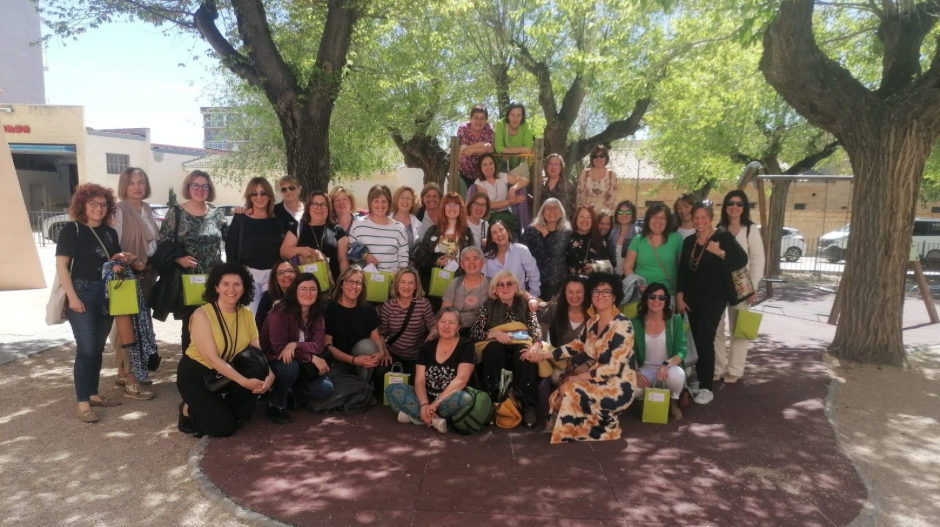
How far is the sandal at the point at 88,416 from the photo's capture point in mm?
4941

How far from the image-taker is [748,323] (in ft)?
19.5

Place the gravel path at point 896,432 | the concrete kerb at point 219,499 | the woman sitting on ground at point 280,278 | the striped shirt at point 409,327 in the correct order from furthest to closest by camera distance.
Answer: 1. the striped shirt at point 409,327
2. the woman sitting on ground at point 280,278
3. the gravel path at point 896,432
4. the concrete kerb at point 219,499

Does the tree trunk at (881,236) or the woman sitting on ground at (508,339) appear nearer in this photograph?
the woman sitting on ground at (508,339)

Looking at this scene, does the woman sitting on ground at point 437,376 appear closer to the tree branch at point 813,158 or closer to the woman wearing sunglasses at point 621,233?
the woman wearing sunglasses at point 621,233

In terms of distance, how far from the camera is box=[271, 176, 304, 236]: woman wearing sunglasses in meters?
5.90

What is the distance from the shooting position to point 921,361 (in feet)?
24.4

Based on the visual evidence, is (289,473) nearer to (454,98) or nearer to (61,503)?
(61,503)

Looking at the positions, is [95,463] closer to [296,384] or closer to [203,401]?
[203,401]

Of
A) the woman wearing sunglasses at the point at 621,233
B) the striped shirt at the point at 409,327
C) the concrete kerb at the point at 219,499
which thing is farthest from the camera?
the woman wearing sunglasses at the point at 621,233

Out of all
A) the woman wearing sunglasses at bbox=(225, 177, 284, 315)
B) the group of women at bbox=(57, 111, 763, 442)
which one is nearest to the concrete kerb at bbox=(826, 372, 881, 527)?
the group of women at bbox=(57, 111, 763, 442)

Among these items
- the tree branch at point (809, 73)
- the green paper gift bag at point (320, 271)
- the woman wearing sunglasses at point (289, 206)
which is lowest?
the green paper gift bag at point (320, 271)

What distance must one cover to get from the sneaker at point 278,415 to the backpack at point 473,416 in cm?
135

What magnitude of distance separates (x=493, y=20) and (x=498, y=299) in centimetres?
1117

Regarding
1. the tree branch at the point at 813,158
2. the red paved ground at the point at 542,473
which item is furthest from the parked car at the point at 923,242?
the red paved ground at the point at 542,473
